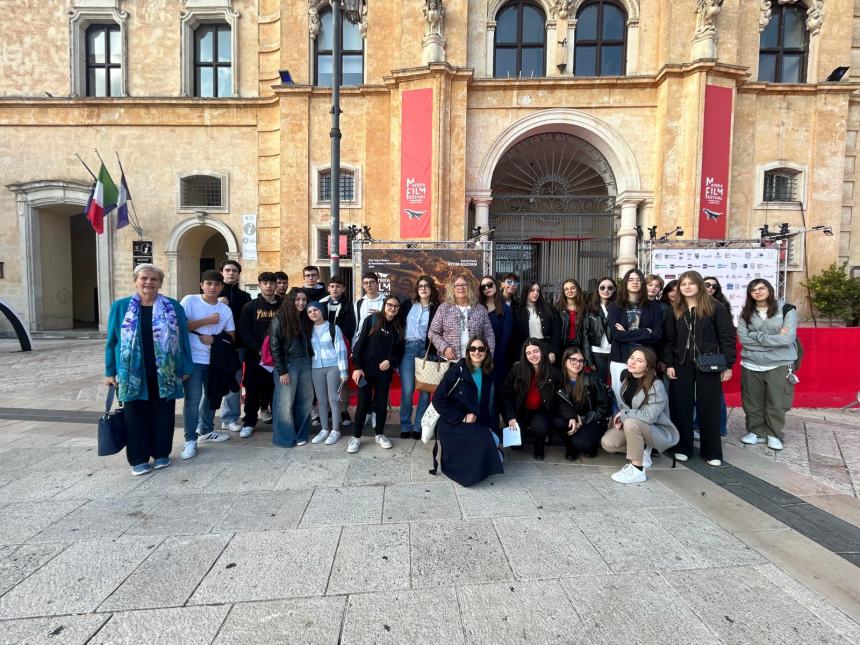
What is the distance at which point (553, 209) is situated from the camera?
14.7 metres

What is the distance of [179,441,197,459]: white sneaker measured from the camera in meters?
4.44

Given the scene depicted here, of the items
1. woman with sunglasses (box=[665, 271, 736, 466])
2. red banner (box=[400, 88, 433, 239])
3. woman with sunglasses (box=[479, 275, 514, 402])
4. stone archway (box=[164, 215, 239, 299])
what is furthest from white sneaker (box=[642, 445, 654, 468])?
stone archway (box=[164, 215, 239, 299])

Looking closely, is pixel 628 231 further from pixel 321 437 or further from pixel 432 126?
pixel 321 437

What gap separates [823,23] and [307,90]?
1615 centimetres

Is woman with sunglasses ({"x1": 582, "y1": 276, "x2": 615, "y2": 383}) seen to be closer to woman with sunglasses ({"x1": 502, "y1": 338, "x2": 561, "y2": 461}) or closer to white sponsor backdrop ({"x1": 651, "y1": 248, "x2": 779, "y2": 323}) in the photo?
woman with sunglasses ({"x1": 502, "y1": 338, "x2": 561, "y2": 461})

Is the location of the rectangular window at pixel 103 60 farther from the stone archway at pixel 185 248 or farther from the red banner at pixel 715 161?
the red banner at pixel 715 161

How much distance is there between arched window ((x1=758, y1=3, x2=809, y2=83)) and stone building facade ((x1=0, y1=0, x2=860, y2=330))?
0.17ft

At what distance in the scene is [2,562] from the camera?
265cm

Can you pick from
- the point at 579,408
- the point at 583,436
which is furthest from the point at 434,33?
the point at 583,436

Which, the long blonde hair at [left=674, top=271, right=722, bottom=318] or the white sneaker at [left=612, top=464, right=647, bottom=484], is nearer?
the white sneaker at [left=612, top=464, right=647, bottom=484]

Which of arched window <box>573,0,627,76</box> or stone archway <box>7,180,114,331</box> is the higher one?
arched window <box>573,0,627,76</box>

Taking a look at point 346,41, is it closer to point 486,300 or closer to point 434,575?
point 486,300

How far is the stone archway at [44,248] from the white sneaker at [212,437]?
12.7 meters

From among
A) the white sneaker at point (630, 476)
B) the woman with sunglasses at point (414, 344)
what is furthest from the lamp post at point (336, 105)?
the white sneaker at point (630, 476)
